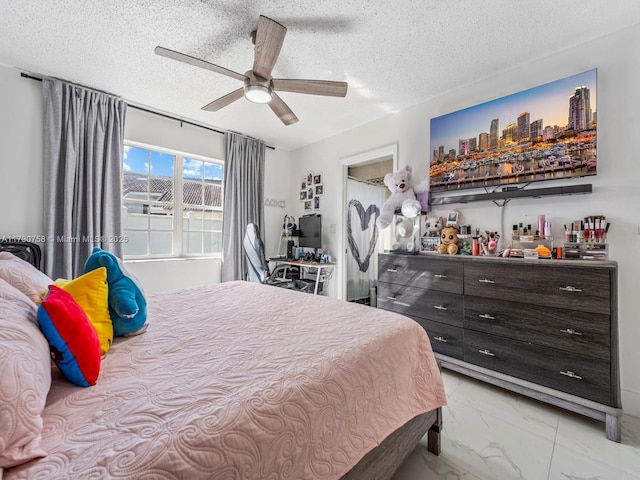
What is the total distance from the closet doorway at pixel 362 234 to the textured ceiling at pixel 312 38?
1633 millimetres

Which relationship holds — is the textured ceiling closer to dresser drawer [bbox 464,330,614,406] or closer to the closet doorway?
the closet doorway

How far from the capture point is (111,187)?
2943 millimetres

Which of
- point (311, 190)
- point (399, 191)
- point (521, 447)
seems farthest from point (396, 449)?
point (311, 190)

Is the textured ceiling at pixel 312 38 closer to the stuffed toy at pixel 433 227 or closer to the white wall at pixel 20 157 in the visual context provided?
the white wall at pixel 20 157

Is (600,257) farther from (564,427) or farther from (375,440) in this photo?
(375,440)

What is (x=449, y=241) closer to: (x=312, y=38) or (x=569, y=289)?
(x=569, y=289)

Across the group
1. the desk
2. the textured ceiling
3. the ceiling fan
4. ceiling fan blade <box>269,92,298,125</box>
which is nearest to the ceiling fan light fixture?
the ceiling fan

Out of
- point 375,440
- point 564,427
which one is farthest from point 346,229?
point 375,440

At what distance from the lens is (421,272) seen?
246 cm

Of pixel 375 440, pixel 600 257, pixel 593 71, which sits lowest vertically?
pixel 375 440

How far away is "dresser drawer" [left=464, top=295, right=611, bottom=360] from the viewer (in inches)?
64.6

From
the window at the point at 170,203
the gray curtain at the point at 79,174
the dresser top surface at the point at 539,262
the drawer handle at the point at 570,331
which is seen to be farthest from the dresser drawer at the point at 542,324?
the gray curtain at the point at 79,174

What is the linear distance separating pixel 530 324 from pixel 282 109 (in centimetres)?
254

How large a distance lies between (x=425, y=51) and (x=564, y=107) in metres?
1.13
